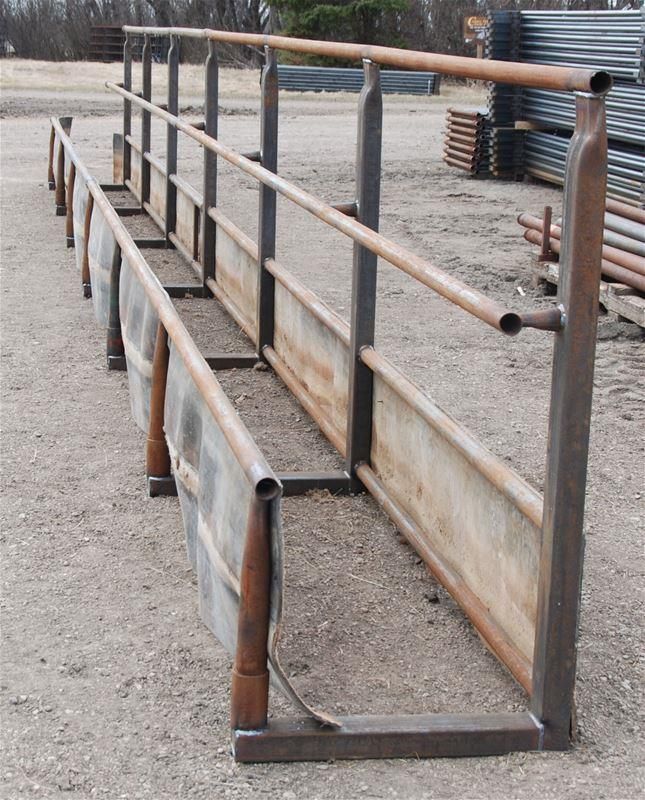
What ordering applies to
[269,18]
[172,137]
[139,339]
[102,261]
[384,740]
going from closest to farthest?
[384,740], [139,339], [102,261], [172,137], [269,18]

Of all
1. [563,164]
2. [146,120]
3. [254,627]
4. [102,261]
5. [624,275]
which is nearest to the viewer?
[254,627]

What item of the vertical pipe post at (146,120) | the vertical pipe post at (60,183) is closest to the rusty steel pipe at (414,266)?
the vertical pipe post at (146,120)

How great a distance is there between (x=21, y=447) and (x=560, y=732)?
10.00 feet

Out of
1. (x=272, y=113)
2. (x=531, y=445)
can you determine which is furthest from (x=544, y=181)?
(x=531, y=445)

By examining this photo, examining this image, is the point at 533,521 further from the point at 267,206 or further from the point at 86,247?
the point at 86,247

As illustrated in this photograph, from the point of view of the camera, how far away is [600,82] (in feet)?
8.57

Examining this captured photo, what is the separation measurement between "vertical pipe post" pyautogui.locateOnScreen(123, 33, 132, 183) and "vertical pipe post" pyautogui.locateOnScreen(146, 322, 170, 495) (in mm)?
7988

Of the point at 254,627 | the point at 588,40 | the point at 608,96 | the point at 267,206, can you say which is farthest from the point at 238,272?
the point at 588,40

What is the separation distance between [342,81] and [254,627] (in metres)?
28.5

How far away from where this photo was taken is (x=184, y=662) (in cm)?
359

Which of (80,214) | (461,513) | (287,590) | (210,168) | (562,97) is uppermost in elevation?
(562,97)

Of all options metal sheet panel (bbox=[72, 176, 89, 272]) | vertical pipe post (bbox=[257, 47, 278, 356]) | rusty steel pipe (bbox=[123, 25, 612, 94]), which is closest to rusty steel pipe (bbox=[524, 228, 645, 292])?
vertical pipe post (bbox=[257, 47, 278, 356])

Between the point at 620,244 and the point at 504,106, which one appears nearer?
the point at 620,244

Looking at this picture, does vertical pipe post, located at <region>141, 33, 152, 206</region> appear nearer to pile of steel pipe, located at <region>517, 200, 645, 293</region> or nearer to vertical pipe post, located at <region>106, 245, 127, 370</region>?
pile of steel pipe, located at <region>517, 200, 645, 293</region>
